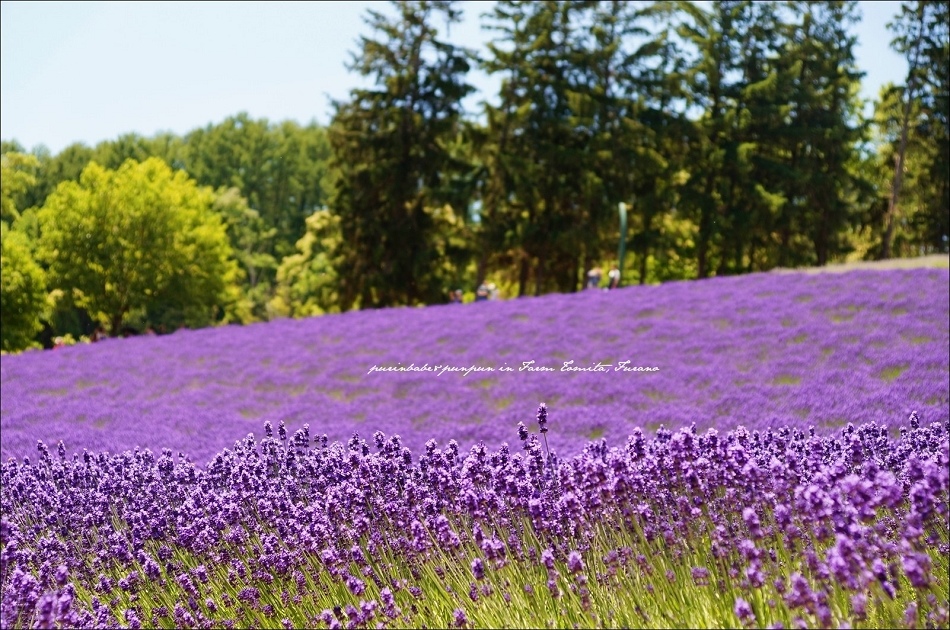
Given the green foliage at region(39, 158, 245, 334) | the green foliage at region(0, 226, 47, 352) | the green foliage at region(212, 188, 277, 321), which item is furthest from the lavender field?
the green foliage at region(212, 188, 277, 321)

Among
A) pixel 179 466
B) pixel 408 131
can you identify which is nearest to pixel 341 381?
pixel 179 466

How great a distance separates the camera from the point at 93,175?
45812 millimetres

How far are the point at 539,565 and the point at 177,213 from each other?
140 ft

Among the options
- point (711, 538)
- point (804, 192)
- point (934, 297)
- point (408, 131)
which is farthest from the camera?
point (804, 192)

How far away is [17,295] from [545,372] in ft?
115

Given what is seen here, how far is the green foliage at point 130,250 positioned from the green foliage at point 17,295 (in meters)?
0.85

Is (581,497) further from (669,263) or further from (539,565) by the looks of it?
(669,263)

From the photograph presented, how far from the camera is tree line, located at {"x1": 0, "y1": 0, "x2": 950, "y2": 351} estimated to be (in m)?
37.9

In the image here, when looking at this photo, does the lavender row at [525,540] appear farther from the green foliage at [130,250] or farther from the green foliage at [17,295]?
the green foliage at [17,295]

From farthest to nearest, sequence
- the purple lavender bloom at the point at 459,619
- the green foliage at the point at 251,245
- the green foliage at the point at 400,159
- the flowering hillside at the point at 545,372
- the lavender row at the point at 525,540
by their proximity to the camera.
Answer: the green foliage at the point at 251,245 < the green foliage at the point at 400,159 < the flowering hillside at the point at 545,372 < the purple lavender bloom at the point at 459,619 < the lavender row at the point at 525,540

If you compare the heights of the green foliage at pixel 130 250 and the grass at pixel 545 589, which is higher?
the green foliage at pixel 130 250

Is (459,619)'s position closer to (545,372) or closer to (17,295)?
(545,372)

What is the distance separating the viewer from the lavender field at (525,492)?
4371 millimetres

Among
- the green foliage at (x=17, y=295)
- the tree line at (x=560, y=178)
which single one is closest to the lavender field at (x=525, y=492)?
the tree line at (x=560, y=178)
